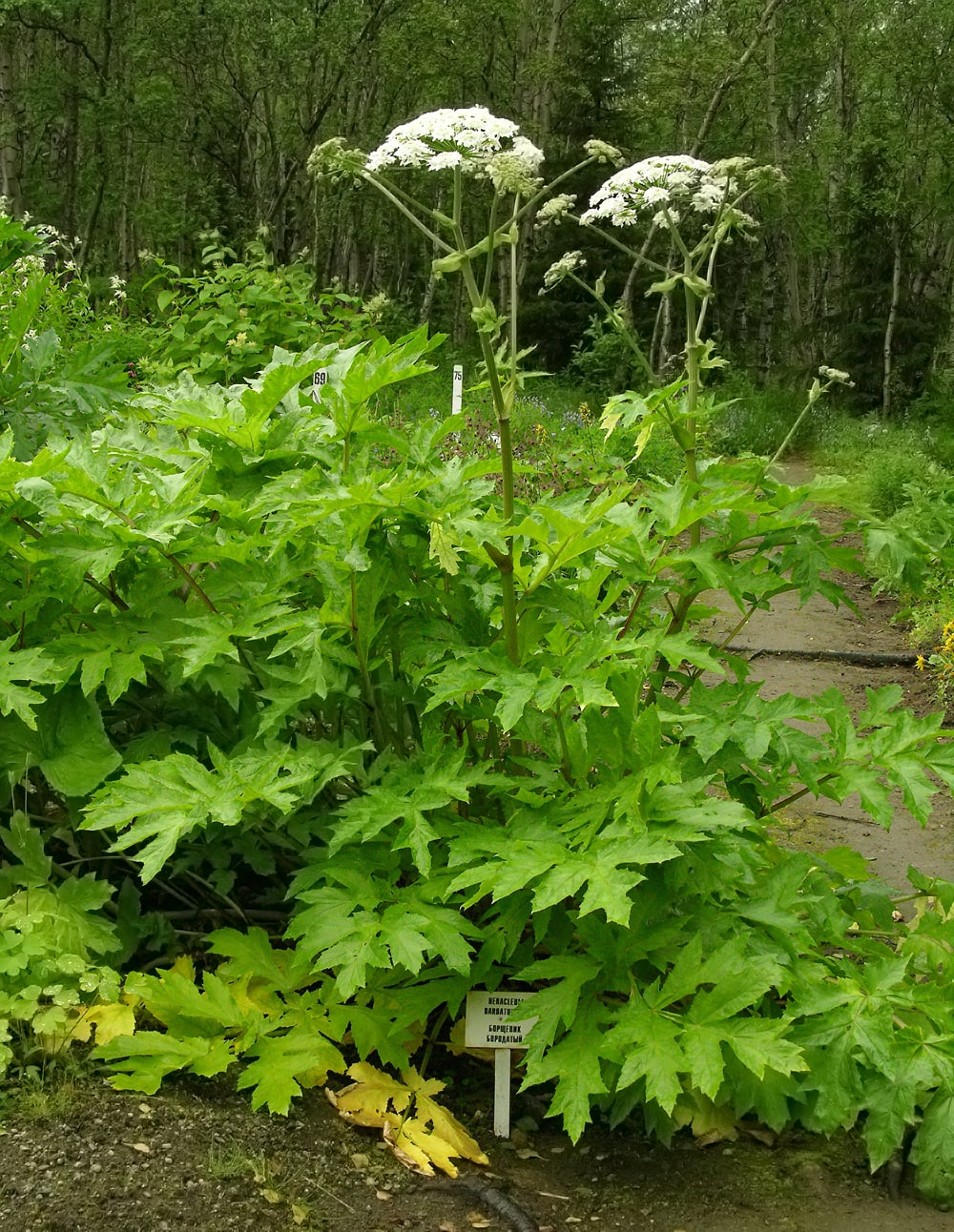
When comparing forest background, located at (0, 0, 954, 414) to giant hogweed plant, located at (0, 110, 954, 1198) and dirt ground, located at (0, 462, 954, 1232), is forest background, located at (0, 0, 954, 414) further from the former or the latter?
dirt ground, located at (0, 462, 954, 1232)

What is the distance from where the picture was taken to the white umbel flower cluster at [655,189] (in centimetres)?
358

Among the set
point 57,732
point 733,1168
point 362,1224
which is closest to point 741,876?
point 733,1168

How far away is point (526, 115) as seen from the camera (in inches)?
1102

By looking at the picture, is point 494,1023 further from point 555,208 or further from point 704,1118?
point 555,208

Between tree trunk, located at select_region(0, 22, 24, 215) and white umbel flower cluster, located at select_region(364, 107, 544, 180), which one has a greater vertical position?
tree trunk, located at select_region(0, 22, 24, 215)

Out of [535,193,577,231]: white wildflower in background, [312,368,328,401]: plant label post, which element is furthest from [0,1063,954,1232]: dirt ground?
[535,193,577,231]: white wildflower in background

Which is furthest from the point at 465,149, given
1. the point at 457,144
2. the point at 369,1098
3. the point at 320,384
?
the point at 320,384

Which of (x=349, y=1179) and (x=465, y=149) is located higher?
Answer: (x=465, y=149)

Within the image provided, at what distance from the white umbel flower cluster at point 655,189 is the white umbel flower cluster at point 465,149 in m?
0.83

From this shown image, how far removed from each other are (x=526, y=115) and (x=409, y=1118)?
2855cm

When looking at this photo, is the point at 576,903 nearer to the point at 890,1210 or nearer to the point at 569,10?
the point at 890,1210

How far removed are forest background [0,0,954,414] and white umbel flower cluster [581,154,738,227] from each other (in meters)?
18.5

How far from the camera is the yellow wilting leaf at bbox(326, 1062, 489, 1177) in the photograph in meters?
2.53

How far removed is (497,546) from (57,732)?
1096mm
